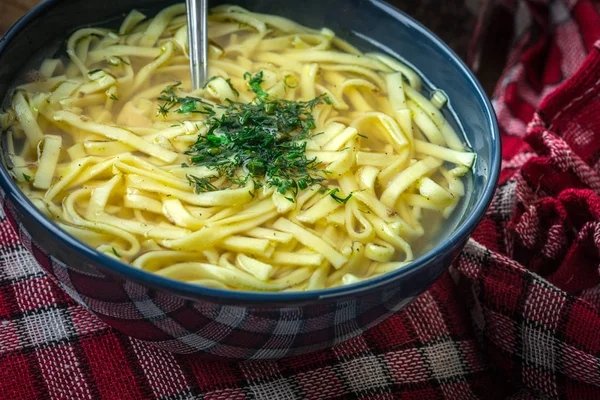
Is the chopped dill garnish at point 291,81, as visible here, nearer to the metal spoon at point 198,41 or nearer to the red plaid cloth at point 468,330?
the metal spoon at point 198,41

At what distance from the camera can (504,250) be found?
270cm

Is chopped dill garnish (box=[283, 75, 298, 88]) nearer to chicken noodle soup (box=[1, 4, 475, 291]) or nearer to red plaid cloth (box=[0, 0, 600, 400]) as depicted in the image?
chicken noodle soup (box=[1, 4, 475, 291])

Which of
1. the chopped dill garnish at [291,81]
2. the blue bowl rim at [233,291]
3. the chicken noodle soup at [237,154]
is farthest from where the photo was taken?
the chopped dill garnish at [291,81]

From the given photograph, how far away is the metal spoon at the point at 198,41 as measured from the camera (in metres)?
2.54

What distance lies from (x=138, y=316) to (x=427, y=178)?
3.30 feet

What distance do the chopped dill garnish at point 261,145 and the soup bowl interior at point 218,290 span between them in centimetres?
45

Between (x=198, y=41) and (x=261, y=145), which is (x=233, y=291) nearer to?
(x=261, y=145)

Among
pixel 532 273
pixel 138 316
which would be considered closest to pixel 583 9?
pixel 532 273

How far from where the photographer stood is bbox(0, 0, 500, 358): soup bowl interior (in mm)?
1710

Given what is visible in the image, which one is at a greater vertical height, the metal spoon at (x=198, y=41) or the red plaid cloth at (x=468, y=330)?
the metal spoon at (x=198, y=41)

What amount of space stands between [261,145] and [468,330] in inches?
38.2

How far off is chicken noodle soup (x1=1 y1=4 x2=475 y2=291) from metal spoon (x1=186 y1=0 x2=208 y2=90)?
0.18 ft

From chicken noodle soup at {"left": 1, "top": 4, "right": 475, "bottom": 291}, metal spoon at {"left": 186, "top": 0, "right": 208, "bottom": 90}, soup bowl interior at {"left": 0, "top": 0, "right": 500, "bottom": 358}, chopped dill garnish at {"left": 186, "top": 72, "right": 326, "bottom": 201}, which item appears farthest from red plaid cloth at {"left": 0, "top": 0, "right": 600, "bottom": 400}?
metal spoon at {"left": 186, "top": 0, "right": 208, "bottom": 90}

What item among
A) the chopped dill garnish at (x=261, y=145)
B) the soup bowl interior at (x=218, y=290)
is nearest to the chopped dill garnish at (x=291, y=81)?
the chopped dill garnish at (x=261, y=145)
